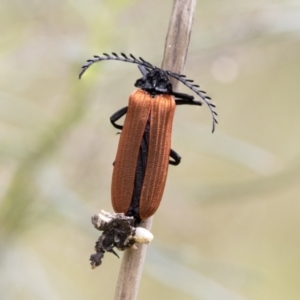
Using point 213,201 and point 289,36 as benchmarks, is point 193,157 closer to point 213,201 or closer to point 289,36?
point 213,201

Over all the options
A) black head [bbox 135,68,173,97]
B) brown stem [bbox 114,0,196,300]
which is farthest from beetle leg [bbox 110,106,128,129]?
brown stem [bbox 114,0,196,300]

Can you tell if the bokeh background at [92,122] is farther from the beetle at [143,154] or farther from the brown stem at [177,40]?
the brown stem at [177,40]

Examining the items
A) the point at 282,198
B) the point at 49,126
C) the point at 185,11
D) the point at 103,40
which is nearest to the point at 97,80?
the point at 103,40

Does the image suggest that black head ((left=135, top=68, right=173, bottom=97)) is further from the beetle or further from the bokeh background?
the bokeh background

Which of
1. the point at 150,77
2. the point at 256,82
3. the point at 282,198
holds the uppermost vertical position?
the point at 256,82

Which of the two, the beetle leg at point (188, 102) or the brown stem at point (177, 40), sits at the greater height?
the beetle leg at point (188, 102)

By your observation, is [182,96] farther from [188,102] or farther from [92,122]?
[92,122]

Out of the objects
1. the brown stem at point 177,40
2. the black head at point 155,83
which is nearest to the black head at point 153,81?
the black head at point 155,83
